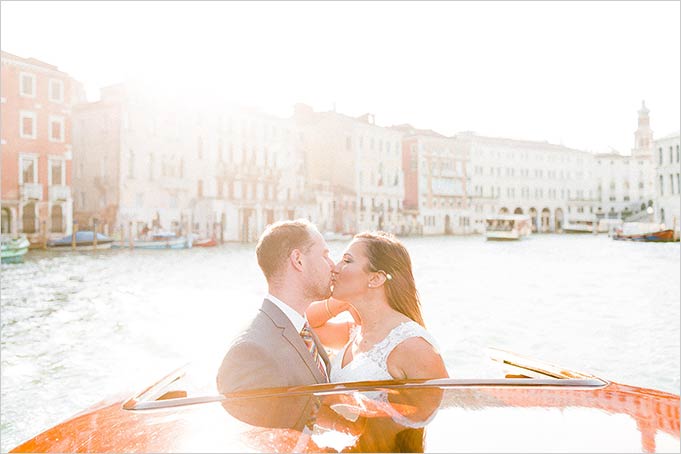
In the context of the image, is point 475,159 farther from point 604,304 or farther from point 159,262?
point 604,304

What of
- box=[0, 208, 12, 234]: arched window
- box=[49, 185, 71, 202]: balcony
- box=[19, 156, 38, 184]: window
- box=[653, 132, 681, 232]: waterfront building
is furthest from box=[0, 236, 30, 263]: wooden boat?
box=[653, 132, 681, 232]: waterfront building

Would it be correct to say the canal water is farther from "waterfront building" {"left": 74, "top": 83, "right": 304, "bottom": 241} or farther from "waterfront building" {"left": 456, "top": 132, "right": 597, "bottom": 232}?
"waterfront building" {"left": 456, "top": 132, "right": 597, "bottom": 232}

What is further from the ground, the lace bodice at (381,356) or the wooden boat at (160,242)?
the lace bodice at (381,356)

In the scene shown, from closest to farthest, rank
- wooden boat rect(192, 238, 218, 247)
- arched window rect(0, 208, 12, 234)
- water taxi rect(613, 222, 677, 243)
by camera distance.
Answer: arched window rect(0, 208, 12, 234) → wooden boat rect(192, 238, 218, 247) → water taxi rect(613, 222, 677, 243)

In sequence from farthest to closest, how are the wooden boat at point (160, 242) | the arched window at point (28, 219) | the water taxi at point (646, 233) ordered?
the water taxi at point (646, 233) → the wooden boat at point (160, 242) → the arched window at point (28, 219)

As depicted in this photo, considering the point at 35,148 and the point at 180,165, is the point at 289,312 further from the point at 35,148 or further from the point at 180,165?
the point at 180,165

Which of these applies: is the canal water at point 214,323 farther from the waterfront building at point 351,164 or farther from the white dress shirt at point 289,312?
the waterfront building at point 351,164

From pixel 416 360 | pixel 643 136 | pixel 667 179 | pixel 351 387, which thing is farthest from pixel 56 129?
pixel 643 136

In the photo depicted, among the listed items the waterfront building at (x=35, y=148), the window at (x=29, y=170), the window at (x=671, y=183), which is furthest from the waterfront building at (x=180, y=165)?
the window at (x=671, y=183)

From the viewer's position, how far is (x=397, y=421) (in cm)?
117

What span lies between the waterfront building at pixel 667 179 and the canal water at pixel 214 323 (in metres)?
28.8

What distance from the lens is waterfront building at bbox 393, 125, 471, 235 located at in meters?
50.6

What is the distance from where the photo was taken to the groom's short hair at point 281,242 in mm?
1814

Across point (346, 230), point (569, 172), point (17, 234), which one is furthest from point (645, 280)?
point (569, 172)
